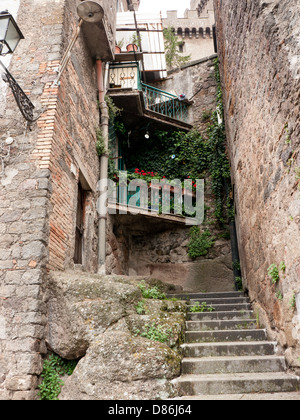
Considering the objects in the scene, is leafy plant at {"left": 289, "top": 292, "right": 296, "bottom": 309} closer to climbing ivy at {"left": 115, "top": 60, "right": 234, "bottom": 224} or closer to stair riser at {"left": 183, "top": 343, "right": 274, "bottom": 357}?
stair riser at {"left": 183, "top": 343, "right": 274, "bottom": 357}

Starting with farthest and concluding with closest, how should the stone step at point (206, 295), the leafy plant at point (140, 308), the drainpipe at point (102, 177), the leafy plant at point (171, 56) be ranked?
the leafy plant at point (171, 56) < the drainpipe at point (102, 177) < the stone step at point (206, 295) < the leafy plant at point (140, 308)

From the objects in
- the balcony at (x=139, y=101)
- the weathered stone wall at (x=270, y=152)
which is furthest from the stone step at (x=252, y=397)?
the balcony at (x=139, y=101)

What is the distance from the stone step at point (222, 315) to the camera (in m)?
5.14

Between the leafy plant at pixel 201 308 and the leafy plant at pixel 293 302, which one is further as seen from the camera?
the leafy plant at pixel 201 308

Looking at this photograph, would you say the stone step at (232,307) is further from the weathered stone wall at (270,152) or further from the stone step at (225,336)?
the stone step at (225,336)

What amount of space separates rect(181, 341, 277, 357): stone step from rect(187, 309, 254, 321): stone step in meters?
0.86

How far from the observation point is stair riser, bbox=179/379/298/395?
3.38 m

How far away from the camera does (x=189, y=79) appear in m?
12.1

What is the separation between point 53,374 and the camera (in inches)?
153

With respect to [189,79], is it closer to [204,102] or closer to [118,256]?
[204,102]

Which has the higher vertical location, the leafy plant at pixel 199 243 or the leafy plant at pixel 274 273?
the leafy plant at pixel 199 243

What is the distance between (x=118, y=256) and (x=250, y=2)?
596cm
